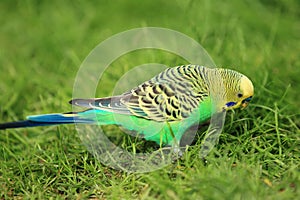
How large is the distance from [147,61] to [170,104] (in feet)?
4.14

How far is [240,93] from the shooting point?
3238 mm

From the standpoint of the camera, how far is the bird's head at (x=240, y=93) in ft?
10.5

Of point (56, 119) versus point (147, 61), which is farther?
point (147, 61)

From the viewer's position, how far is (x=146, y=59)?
4512mm

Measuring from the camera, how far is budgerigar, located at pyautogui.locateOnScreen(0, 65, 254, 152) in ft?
10.6

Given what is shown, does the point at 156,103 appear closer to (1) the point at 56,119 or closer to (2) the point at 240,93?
(2) the point at 240,93

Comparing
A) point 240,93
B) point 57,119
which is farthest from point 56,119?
point 240,93

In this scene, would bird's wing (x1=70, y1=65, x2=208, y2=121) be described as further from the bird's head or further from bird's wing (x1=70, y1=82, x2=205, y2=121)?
the bird's head

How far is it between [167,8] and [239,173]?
11.3 ft

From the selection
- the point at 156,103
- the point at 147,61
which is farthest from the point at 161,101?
the point at 147,61

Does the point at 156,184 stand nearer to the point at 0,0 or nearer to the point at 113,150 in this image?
the point at 113,150

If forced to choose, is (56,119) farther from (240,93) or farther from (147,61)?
(147,61)

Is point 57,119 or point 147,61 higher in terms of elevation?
point 147,61

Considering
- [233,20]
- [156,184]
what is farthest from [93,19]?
[156,184]
